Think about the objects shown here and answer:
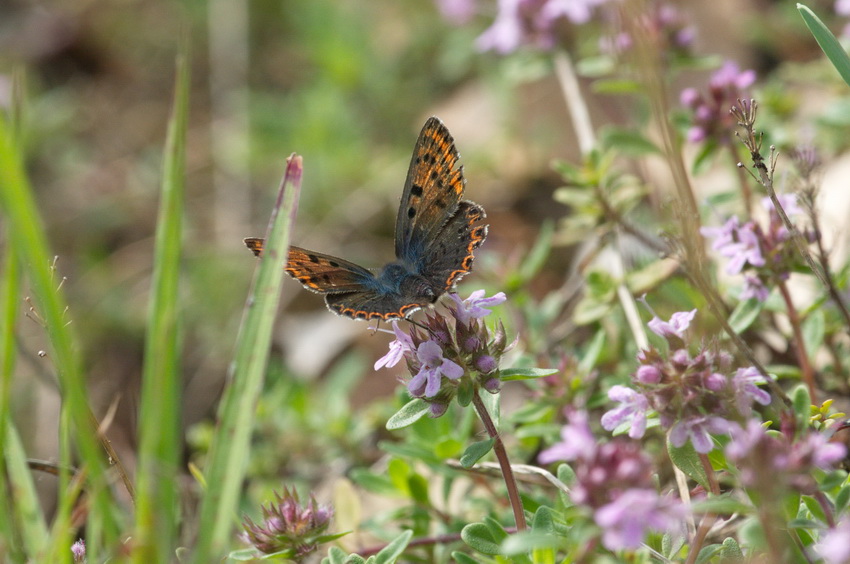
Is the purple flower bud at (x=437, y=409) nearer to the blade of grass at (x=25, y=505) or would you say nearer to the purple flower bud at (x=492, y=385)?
the purple flower bud at (x=492, y=385)

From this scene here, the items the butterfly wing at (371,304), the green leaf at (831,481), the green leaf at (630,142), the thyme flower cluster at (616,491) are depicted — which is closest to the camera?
the thyme flower cluster at (616,491)

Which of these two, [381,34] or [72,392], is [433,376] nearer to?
[72,392]

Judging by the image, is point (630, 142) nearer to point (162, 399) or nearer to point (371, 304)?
point (371, 304)

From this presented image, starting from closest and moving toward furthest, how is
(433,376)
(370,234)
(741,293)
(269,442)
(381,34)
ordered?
(433,376)
(741,293)
(269,442)
(370,234)
(381,34)

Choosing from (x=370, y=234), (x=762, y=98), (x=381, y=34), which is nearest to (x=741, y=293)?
(x=762, y=98)

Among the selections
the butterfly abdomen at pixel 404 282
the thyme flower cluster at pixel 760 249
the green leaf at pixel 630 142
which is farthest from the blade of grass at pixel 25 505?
the green leaf at pixel 630 142

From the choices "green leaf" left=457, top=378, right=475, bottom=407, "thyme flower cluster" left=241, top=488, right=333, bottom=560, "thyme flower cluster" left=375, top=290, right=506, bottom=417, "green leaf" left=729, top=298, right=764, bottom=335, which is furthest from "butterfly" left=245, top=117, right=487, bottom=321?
"green leaf" left=729, top=298, right=764, bottom=335
